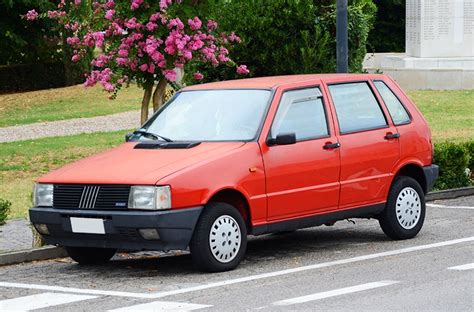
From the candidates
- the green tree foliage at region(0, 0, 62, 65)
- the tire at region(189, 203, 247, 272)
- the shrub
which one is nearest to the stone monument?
the green tree foliage at region(0, 0, 62, 65)

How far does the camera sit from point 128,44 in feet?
55.4

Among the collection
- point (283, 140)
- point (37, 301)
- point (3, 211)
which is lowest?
point (3, 211)

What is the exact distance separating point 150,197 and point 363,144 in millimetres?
2644

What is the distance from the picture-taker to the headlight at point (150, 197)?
11.0 metres

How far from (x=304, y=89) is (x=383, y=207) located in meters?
1.43

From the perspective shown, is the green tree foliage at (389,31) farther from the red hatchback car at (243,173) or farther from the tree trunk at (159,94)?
the red hatchback car at (243,173)

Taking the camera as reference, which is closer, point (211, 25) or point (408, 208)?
point (408, 208)

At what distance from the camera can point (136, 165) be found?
451 inches

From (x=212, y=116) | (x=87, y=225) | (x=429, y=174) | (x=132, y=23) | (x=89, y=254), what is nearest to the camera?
(x=87, y=225)

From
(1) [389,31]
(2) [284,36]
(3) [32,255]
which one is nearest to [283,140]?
(3) [32,255]

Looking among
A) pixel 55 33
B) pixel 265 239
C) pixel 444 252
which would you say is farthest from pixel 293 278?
pixel 55 33

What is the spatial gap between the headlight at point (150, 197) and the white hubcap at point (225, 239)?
20.1 inches

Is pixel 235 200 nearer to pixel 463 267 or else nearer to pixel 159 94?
pixel 463 267

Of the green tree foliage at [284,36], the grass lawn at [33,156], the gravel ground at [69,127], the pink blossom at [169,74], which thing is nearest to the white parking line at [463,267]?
the pink blossom at [169,74]
